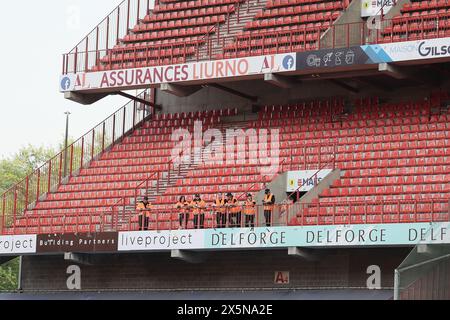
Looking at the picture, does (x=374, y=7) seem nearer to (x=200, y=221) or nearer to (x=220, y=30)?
(x=220, y=30)

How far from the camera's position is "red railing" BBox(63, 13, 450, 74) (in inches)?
1304

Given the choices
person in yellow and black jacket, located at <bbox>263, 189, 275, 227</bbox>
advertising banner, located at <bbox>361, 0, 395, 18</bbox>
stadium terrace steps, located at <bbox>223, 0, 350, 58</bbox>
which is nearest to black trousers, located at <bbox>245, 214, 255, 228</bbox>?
person in yellow and black jacket, located at <bbox>263, 189, 275, 227</bbox>

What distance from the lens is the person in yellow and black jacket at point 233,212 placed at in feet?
102

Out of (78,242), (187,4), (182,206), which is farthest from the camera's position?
(187,4)

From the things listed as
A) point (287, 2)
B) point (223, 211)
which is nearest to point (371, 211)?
point (223, 211)

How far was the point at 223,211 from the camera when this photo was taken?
31266mm

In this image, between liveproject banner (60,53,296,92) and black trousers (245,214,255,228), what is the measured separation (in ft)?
16.0

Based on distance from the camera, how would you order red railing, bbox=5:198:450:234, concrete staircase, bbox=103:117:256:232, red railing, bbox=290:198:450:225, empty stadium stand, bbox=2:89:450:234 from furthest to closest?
concrete staircase, bbox=103:117:256:232 → empty stadium stand, bbox=2:89:450:234 → red railing, bbox=5:198:450:234 → red railing, bbox=290:198:450:225

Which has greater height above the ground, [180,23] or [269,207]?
[180,23]

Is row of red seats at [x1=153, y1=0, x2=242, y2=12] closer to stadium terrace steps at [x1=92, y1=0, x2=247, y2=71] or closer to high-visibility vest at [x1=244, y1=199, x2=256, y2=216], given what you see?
stadium terrace steps at [x1=92, y1=0, x2=247, y2=71]

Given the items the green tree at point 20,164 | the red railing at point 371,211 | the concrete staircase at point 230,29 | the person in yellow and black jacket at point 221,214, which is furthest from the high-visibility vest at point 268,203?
the green tree at point 20,164

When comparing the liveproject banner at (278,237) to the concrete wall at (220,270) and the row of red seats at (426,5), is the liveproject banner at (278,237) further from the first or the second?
the row of red seats at (426,5)

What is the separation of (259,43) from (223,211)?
634cm
